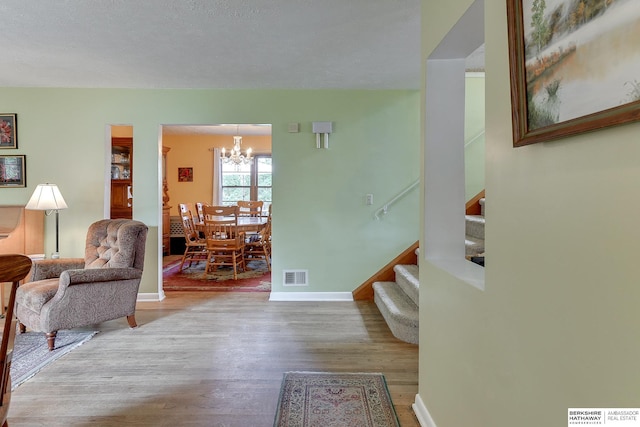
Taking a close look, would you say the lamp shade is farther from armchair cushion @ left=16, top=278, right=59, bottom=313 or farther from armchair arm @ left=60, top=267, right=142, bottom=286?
armchair arm @ left=60, top=267, right=142, bottom=286

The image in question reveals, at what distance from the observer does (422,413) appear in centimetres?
182

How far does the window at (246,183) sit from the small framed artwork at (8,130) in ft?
12.3

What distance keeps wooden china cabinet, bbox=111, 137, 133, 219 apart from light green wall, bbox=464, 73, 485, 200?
4.61m

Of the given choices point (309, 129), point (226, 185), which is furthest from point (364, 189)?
point (226, 185)

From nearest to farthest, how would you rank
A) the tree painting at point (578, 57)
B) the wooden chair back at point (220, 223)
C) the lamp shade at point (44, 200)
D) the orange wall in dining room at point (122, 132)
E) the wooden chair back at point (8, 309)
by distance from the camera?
the tree painting at point (578, 57) < the wooden chair back at point (8, 309) < the lamp shade at point (44, 200) < the wooden chair back at point (220, 223) < the orange wall in dining room at point (122, 132)

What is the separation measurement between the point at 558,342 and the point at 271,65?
10.1 feet

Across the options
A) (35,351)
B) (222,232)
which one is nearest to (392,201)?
(222,232)

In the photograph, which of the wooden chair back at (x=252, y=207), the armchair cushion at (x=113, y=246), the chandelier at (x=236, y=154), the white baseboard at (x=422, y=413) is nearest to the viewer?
the white baseboard at (x=422, y=413)

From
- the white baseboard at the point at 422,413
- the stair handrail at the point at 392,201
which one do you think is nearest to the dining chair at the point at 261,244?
the stair handrail at the point at 392,201

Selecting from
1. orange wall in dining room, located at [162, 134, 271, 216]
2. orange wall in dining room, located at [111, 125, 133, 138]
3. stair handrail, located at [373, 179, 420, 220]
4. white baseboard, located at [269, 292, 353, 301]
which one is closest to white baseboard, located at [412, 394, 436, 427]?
white baseboard, located at [269, 292, 353, 301]

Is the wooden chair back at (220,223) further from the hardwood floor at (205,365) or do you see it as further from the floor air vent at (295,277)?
the hardwood floor at (205,365)

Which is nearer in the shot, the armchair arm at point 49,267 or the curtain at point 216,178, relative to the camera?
the armchair arm at point 49,267

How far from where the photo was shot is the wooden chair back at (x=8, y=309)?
104cm

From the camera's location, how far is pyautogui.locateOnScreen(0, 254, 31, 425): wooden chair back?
104 centimetres
